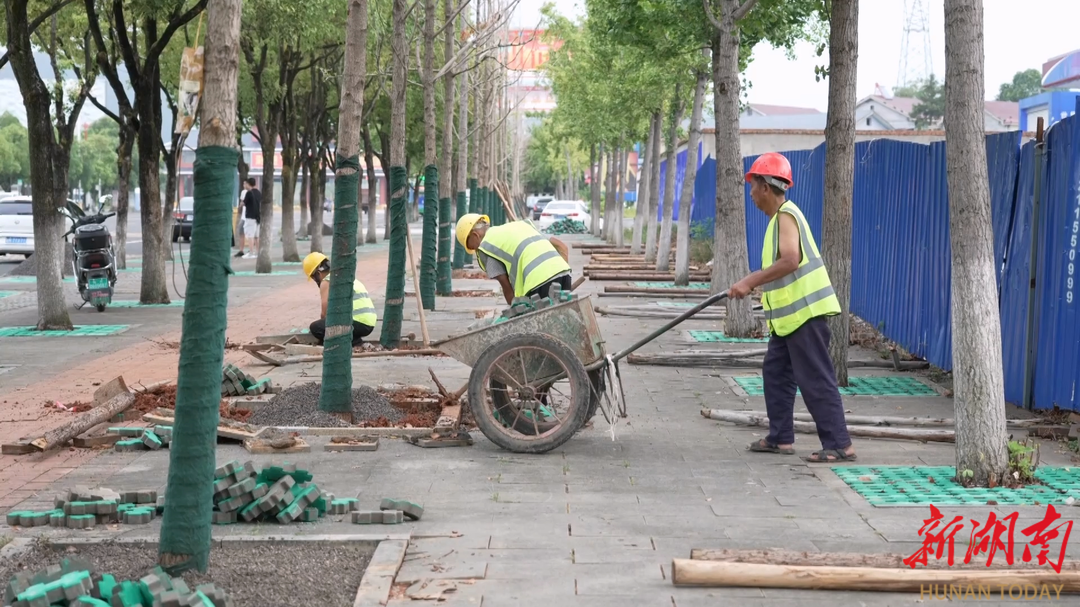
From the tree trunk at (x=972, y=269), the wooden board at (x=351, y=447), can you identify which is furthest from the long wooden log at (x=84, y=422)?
the tree trunk at (x=972, y=269)

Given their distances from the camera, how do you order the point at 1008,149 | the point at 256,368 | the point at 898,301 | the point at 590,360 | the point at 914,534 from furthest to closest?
the point at 898,301 → the point at 256,368 → the point at 1008,149 → the point at 590,360 → the point at 914,534

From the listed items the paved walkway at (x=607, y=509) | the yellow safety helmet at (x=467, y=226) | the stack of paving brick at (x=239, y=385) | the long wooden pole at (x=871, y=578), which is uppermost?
the yellow safety helmet at (x=467, y=226)

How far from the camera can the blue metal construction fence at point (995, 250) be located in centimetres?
844

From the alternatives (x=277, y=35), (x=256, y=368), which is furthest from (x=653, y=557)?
(x=277, y=35)

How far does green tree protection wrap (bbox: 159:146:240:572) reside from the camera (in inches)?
188

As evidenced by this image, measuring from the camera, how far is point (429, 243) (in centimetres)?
1714

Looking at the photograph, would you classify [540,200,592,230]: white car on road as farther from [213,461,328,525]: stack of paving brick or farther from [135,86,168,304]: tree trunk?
[213,461,328,525]: stack of paving brick

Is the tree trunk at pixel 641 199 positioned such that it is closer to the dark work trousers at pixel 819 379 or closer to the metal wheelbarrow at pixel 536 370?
the metal wheelbarrow at pixel 536 370

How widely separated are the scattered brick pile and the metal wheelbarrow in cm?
223

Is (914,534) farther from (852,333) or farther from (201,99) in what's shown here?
(852,333)

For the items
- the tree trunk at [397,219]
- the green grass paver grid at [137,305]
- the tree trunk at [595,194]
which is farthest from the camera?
the tree trunk at [595,194]

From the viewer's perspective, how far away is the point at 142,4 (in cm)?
1636

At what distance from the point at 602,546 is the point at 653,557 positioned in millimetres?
273
